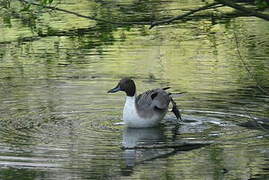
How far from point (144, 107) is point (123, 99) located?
1620 mm

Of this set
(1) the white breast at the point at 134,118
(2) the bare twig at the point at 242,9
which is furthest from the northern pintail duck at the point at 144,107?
(2) the bare twig at the point at 242,9

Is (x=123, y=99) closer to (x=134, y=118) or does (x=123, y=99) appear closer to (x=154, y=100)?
(x=154, y=100)

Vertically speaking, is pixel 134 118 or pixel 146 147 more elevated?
pixel 146 147

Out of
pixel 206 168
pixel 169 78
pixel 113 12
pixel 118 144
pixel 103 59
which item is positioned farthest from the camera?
pixel 113 12

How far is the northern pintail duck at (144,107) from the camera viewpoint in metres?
13.9

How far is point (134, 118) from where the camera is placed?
1389cm

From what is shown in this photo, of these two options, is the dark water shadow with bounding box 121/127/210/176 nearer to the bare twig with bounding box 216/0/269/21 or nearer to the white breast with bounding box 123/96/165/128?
the white breast with bounding box 123/96/165/128

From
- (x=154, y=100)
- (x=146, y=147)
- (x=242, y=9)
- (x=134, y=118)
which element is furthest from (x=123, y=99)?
(x=242, y=9)

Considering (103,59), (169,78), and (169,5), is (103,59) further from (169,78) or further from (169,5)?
(169,5)

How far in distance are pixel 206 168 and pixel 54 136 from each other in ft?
8.80

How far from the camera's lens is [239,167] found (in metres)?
11.2

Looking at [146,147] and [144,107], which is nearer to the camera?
[146,147]

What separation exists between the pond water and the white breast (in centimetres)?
19

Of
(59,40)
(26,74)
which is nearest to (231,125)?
(26,74)
